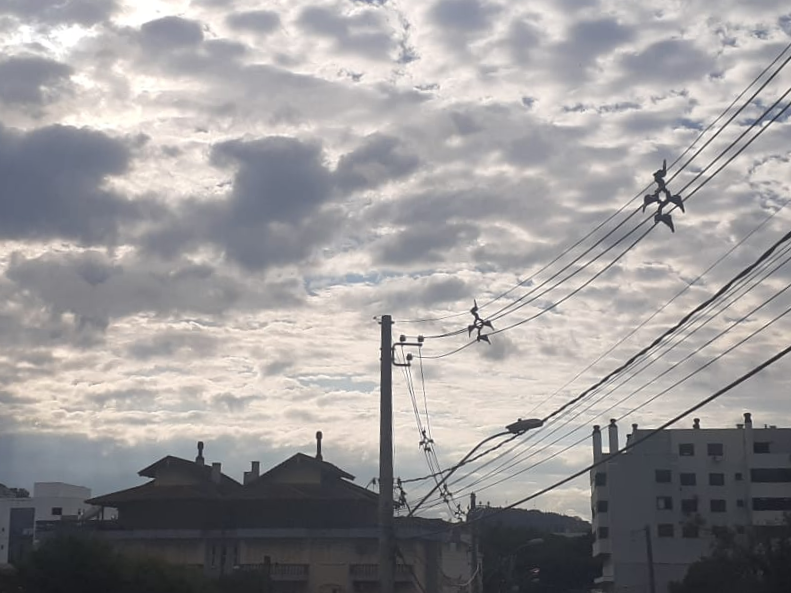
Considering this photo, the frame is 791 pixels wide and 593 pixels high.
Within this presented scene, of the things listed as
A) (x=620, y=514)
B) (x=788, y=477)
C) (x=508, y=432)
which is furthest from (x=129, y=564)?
(x=788, y=477)

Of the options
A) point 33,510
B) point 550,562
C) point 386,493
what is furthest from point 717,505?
point 386,493

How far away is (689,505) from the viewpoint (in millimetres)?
96250

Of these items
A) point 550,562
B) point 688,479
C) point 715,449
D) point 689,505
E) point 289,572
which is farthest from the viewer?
point 550,562

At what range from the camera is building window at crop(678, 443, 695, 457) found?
9838 centimetres

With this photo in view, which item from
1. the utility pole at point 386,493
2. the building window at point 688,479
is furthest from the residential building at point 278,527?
Answer: the building window at point 688,479

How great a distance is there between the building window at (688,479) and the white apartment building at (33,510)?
53355mm

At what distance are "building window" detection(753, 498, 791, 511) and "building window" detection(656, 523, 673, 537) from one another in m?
7.72

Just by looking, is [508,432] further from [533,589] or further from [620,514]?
[533,589]

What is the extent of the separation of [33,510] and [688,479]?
60285 mm

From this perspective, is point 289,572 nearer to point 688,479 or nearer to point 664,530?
point 664,530

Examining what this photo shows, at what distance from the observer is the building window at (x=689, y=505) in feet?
315

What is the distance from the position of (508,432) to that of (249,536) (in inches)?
1543

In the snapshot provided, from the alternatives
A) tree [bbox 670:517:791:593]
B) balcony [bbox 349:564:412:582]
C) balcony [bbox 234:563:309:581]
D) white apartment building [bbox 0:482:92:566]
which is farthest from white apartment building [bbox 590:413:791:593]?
white apartment building [bbox 0:482:92:566]

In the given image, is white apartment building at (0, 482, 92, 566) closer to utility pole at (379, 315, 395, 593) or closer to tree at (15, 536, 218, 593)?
tree at (15, 536, 218, 593)
